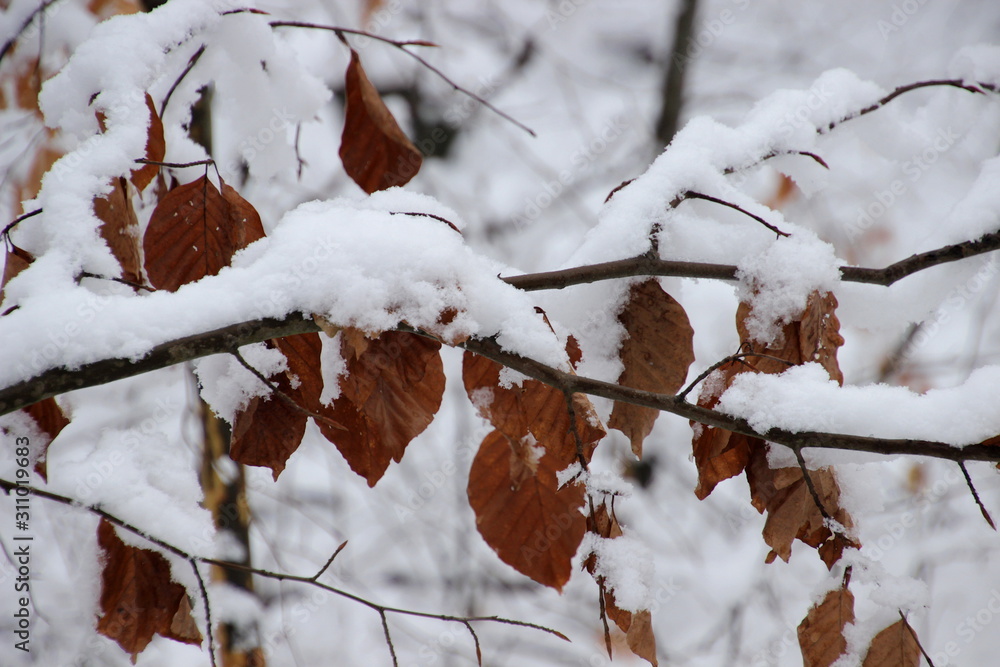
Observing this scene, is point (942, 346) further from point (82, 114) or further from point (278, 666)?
point (82, 114)

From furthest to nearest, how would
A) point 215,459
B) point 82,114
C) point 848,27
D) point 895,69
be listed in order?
point 848,27
point 895,69
point 215,459
point 82,114

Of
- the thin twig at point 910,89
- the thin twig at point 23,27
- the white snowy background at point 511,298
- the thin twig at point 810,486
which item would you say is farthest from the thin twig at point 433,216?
the thin twig at point 23,27

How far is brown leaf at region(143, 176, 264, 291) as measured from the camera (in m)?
0.75

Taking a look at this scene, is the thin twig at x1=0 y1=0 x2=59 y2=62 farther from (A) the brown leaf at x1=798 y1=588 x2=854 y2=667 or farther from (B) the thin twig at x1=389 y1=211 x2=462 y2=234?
(A) the brown leaf at x1=798 y1=588 x2=854 y2=667

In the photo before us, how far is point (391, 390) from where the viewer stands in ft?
1.91

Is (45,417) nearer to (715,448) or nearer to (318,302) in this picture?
(318,302)

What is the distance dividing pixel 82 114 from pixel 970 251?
108 centimetres

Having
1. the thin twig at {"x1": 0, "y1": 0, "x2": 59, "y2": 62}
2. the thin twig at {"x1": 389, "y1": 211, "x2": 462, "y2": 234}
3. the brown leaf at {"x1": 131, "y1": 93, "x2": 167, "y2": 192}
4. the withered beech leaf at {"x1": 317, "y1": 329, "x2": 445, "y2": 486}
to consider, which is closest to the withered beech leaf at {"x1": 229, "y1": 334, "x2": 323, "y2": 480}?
the withered beech leaf at {"x1": 317, "y1": 329, "x2": 445, "y2": 486}

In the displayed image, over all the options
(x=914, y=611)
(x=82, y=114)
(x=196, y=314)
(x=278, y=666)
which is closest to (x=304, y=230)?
(x=196, y=314)

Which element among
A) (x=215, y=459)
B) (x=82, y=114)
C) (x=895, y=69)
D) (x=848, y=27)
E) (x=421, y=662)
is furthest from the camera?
(x=848, y=27)

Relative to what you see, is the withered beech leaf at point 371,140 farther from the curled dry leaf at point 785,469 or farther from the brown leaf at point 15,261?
the curled dry leaf at point 785,469

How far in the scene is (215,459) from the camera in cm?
158

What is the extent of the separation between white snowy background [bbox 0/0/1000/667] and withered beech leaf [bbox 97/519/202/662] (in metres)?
0.02

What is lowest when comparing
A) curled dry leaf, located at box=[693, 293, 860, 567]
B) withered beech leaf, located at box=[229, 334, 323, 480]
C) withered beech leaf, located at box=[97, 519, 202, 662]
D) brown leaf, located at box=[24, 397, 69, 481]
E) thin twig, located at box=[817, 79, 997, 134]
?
withered beech leaf, located at box=[97, 519, 202, 662]
